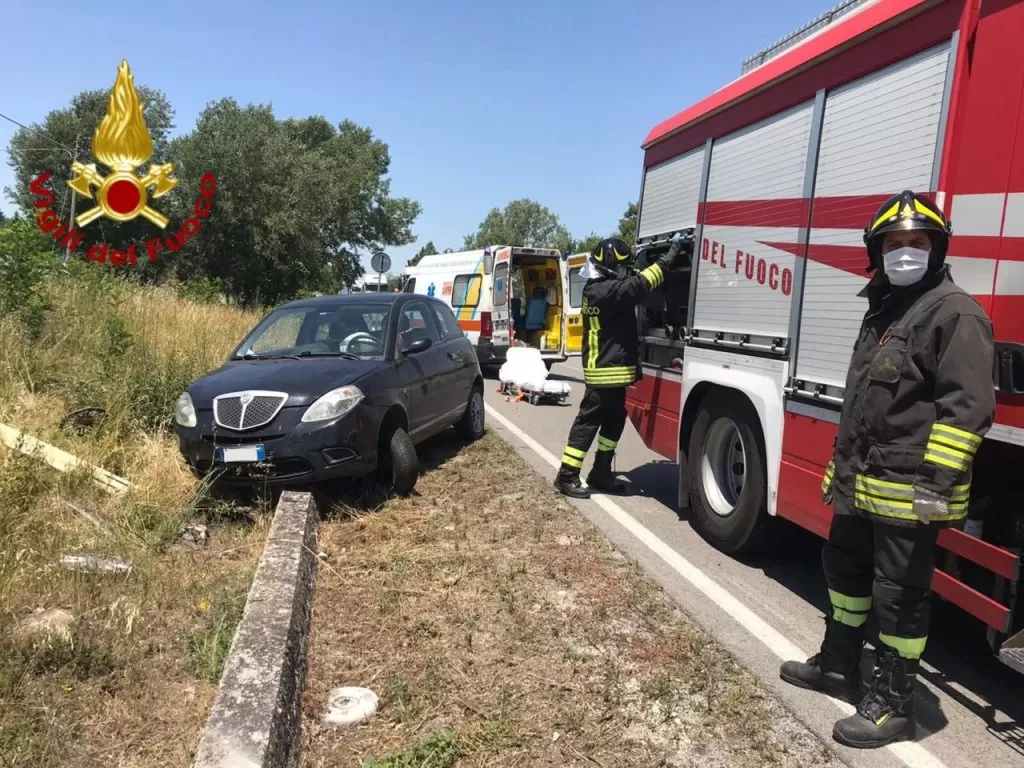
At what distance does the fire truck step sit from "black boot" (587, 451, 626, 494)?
3.71 meters

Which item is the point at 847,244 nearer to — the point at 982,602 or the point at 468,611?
the point at 982,602

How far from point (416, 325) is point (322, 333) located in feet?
3.16

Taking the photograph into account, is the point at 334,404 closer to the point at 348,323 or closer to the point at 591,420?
the point at 348,323

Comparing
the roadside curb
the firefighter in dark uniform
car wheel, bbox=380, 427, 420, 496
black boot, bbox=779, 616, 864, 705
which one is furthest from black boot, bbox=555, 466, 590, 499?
the firefighter in dark uniform

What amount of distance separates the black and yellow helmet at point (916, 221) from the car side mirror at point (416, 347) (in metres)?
4.18

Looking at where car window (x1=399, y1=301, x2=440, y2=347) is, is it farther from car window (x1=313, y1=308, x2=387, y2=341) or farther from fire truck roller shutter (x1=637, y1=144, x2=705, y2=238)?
fire truck roller shutter (x1=637, y1=144, x2=705, y2=238)

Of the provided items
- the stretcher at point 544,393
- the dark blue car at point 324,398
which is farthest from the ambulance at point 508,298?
the dark blue car at point 324,398

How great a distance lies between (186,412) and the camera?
5.33 metres

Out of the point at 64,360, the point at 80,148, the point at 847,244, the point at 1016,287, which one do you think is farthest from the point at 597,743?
the point at 80,148

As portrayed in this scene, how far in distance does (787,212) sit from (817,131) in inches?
17.5

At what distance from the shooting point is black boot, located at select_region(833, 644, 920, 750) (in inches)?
107

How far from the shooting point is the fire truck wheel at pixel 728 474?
14.6 feet

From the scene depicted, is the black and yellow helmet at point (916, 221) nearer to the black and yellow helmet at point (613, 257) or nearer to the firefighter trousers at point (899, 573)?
the firefighter trousers at point (899, 573)

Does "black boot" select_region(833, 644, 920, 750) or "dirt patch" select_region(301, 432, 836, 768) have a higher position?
"black boot" select_region(833, 644, 920, 750)
